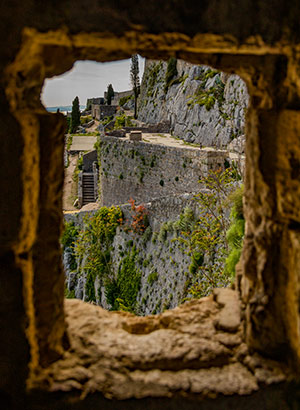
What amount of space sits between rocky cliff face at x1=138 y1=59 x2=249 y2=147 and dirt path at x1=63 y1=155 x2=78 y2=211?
829cm

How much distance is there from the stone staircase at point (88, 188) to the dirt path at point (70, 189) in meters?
0.91

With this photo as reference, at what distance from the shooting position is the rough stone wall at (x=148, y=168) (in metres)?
18.3

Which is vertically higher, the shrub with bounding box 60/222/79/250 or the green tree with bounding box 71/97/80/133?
the green tree with bounding box 71/97/80/133

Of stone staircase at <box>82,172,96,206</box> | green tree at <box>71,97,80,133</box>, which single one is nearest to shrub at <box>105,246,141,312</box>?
stone staircase at <box>82,172,96,206</box>

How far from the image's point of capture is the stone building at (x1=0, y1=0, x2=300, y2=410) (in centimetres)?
254

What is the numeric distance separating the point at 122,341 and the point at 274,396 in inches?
47.3

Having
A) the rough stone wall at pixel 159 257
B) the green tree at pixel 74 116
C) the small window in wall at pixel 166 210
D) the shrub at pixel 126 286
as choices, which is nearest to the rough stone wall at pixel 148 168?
the small window in wall at pixel 166 210

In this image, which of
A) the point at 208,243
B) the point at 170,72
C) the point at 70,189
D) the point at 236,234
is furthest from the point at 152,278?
the point at 170,72

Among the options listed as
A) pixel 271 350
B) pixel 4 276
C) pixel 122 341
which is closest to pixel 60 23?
pixel 4 276

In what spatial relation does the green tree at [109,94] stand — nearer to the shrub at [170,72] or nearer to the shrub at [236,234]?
the shrub at [170,72]

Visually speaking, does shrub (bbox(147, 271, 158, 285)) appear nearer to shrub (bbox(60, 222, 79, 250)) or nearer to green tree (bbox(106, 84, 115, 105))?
shrub (bbox(60, 222, 79, 250))

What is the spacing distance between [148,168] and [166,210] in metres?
8.64

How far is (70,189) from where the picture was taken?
32469 millimetres

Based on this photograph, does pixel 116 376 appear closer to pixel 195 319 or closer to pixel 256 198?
pixel 195 319
